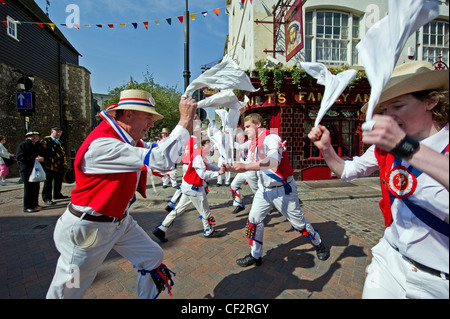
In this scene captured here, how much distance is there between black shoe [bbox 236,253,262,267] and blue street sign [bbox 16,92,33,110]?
11677 mm

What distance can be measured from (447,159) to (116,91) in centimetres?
2919

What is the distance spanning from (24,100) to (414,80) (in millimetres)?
13327

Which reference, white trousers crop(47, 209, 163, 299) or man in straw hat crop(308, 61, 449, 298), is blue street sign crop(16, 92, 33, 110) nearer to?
white trousers crop(47, 209, 163, 299)

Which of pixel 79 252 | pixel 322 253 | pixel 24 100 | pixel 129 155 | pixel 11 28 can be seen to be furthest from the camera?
pixel 11 28

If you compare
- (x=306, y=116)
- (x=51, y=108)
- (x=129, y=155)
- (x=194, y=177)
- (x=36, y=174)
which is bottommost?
(x=36, y=174)

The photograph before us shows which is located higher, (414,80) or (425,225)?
(414,80)

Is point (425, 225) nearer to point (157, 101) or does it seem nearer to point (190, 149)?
point (190, 149)

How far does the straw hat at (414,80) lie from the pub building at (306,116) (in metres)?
8.43

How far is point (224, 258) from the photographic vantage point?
354 centimetres

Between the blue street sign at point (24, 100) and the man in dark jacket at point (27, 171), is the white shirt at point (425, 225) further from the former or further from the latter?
the blue street sign at point (24, 100)

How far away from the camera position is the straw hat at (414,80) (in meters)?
1.25

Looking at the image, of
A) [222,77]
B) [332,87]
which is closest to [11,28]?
[222,77]

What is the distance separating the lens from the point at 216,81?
7.47 ft
